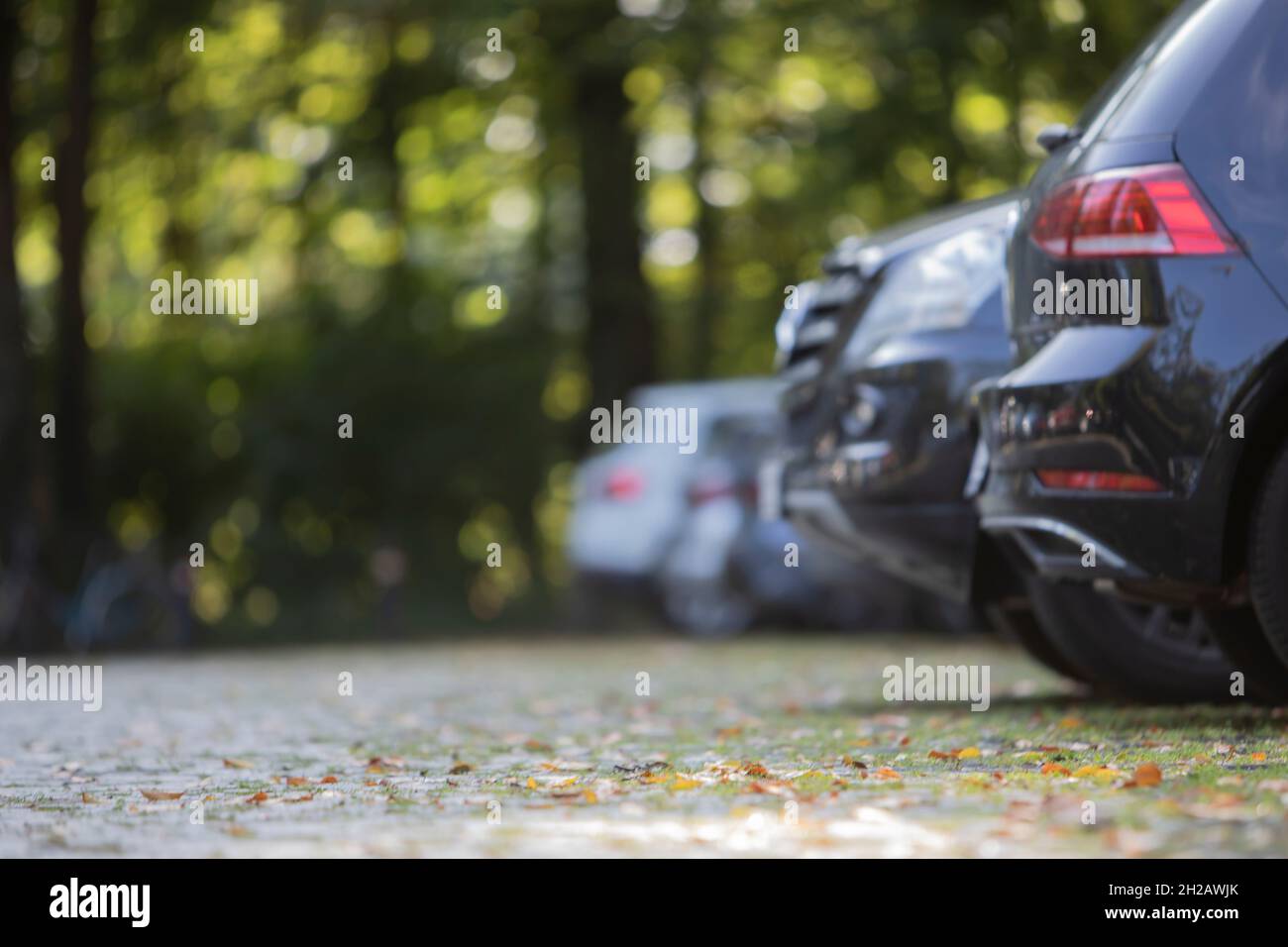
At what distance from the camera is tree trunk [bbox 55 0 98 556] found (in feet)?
63.6

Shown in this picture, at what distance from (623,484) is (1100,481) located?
12.6 m

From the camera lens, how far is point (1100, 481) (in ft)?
21.6

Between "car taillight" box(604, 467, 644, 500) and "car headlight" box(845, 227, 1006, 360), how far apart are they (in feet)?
33.1

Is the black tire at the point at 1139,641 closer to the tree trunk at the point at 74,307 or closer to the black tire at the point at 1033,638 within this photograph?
the black tire at the point at 1033,638

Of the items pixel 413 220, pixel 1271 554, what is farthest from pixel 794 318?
pixel 413 220

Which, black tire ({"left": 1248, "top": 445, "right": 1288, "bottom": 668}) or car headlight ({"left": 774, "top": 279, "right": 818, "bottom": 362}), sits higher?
car headlight ({"left": 774, "top": 279, "right": 818, "bottom": 362})

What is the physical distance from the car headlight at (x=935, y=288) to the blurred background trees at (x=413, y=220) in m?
8.94

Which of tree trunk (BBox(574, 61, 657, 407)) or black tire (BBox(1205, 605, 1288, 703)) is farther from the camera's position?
tree trunk (BBox(574, 61, 657, 407))

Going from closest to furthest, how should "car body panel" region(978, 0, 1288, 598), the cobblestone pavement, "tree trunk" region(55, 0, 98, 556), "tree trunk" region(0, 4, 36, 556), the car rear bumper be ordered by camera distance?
1. the cobblestone pavement
2. "car body panel" region(978, 0, 1288, 598)
3. the car rear bumper
4. "tree trunk" region(0, 4, 36, 556)
5. "tree trunk" region(55, 0, 98, 556)

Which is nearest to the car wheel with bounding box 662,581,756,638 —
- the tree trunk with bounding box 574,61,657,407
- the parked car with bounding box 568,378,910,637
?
the parked car with bounding box 568,378,910,637

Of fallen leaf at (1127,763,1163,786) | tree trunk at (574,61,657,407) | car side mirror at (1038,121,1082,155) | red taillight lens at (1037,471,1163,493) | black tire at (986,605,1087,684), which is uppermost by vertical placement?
tree trunk at (574,61,657,407)

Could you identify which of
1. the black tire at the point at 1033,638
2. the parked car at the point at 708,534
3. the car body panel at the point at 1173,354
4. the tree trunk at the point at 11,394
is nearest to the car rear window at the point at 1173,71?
the car body panel at the point at 1173,354

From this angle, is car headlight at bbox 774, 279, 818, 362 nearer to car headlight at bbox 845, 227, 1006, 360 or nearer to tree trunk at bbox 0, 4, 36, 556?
car headlight at bbox 845, 227, 1006, 360

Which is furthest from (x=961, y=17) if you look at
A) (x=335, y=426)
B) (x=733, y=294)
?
(x=733, y=294)
